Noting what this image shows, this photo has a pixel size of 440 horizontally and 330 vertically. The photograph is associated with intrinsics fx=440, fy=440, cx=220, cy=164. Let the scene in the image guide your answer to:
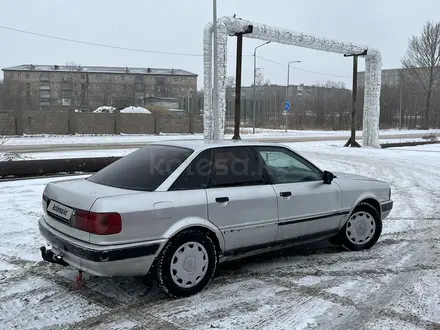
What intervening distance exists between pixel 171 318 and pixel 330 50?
1836cm

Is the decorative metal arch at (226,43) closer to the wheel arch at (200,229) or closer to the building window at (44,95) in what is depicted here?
the wheel arch at (200,229)

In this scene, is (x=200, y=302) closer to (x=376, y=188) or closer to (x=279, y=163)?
(x=279, y=163)

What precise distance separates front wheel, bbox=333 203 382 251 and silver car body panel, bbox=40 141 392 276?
0.54ft

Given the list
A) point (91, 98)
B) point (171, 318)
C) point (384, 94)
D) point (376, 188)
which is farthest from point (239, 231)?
point (91, 98)

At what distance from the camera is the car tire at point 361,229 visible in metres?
5.50

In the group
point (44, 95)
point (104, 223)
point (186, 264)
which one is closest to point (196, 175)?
point (186, 264)

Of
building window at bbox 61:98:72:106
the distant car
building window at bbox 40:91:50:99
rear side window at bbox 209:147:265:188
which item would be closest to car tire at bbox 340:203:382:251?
the distant car

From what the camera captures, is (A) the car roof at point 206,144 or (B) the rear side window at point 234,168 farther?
(A) the car roof at point 206,144

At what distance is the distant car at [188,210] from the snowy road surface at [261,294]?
0.30 meters

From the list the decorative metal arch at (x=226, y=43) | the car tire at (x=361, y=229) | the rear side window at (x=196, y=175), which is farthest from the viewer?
the decorative metal arch at (x=226, y=43)

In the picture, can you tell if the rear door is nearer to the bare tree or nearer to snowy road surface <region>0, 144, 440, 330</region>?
snowy road surface <region>0, 144, 440, 330</region>

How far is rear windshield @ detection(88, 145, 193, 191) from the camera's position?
13.6ft

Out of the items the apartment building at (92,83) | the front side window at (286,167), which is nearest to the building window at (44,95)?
the apartment building at (92,83)

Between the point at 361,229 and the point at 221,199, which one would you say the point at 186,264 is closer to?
the point at 221,199
